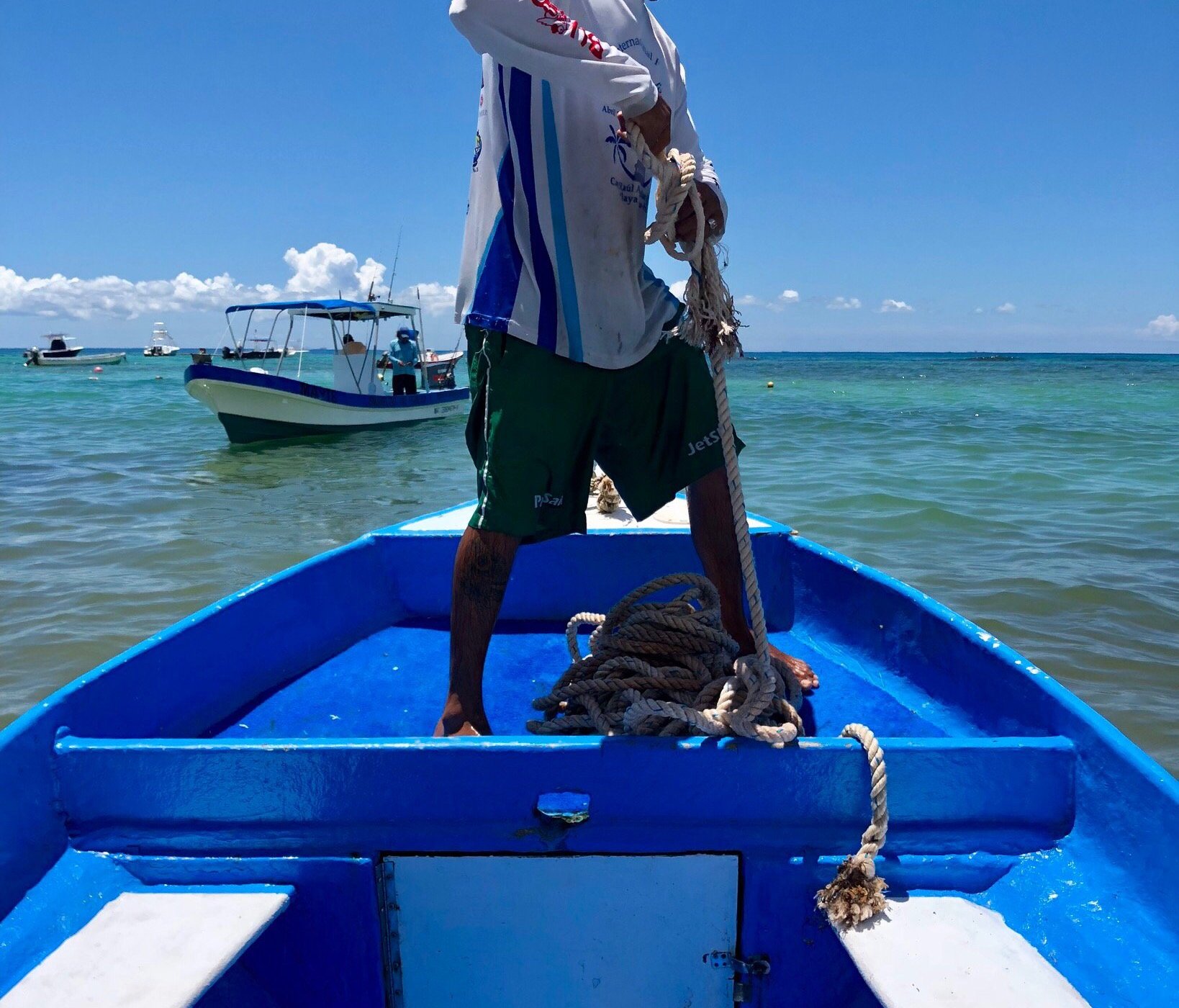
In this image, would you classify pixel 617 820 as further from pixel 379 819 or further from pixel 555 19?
pixel 555 19

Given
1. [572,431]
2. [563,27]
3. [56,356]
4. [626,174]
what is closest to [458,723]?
[572,431]

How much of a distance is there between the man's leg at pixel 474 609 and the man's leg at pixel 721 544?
0.53 m

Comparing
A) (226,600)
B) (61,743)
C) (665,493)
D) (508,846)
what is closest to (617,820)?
(508,846)

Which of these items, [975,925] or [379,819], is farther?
[379,819]

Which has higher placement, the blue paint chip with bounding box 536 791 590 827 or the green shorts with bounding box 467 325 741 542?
the green shorts with bounding box 467 325 741 542

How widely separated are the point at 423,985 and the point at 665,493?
1.20 metres

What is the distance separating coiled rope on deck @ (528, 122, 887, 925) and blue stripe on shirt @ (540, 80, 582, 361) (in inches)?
9.2

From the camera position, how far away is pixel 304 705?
2.25 meters

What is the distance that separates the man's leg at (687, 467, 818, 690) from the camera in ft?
7.01

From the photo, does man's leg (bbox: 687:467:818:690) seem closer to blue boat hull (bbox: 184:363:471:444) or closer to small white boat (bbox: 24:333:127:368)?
blue boat hull (bbox: 184:363:471:444)

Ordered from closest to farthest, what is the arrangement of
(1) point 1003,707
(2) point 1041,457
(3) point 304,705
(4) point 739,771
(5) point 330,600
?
(4) point 739,771, (1) point 1003,707, (3) point 304,705, (5) point 330,600, (2) point 1041,457

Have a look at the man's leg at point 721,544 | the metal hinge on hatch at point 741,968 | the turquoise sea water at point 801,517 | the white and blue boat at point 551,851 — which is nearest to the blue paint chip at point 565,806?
the white and blue boat at point 551,851

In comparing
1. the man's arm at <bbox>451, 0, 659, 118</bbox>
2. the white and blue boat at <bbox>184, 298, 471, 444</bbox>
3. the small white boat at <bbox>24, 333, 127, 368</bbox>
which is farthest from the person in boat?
the small white boat at <bbox>24, 333, 127, 368</bbox>

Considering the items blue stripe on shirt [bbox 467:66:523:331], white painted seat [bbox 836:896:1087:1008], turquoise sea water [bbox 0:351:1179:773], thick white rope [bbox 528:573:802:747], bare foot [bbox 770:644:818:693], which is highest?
blue stripe on shirt [bbox 467:66:523:331]
